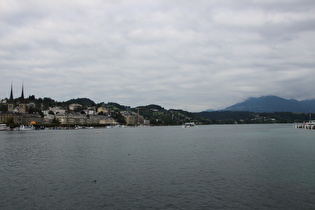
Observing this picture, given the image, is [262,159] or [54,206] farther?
[262,159]

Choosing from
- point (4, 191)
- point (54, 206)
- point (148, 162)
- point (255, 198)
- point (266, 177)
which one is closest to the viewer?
point (54, 206)

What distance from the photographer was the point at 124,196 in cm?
2183

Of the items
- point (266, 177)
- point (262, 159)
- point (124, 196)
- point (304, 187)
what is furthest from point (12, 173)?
point (262, 159)

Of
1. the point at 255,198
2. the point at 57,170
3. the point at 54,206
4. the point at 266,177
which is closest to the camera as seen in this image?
the point at 54,206

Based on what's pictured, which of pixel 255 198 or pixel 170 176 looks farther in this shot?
pixel 170 176

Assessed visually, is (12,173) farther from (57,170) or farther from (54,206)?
(54,206)

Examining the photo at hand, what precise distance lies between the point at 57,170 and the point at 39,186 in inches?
295

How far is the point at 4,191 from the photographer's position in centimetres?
2356

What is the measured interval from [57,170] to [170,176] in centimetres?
1327

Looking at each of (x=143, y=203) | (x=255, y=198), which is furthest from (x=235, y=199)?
(x=143, y=203)

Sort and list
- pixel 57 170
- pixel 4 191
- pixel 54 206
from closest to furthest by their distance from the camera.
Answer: pixel 54 206, pixel 4 191, pixel 57 170

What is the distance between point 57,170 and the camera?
3244 centimetres

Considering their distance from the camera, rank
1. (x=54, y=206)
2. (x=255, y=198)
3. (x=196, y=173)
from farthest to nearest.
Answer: (x=196, y=173)
(x=255, y=198)
(x=54, y=206)

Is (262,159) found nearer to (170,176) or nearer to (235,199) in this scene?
(170,176)
